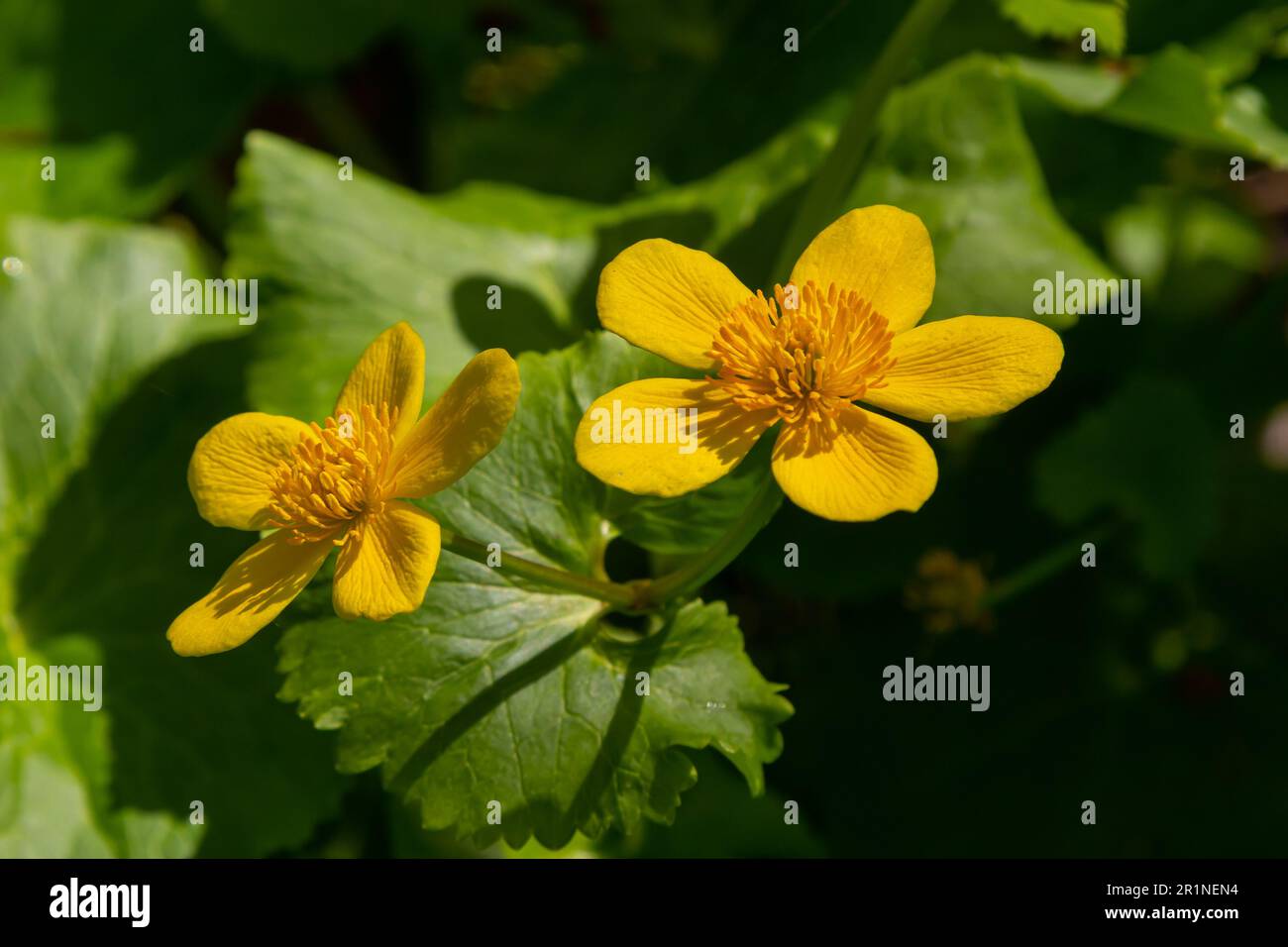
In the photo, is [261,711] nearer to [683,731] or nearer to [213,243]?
[683,731]

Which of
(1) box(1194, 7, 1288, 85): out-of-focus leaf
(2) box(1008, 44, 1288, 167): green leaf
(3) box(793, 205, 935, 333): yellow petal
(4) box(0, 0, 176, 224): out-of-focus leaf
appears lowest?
(3) box(793, 205, 935, 333): yellow petal

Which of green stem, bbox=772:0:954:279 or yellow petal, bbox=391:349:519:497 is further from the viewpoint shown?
green stem, bbox=772:0:954:279

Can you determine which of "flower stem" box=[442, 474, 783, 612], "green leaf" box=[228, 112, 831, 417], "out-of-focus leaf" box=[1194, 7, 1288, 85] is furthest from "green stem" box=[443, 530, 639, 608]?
"out-of-focus leaf" box=[1194, 7, 1288, 85]

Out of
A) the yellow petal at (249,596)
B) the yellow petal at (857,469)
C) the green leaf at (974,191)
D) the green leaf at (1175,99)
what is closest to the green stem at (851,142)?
the green leaf at (974,191)

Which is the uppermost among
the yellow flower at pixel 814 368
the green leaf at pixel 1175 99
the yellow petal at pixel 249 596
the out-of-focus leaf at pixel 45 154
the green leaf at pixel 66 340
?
the out-of-focus leaf at pixel 45 154

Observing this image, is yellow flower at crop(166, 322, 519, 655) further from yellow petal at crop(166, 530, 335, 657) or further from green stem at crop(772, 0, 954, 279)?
green stem at crop(772, 0, 954, 279)

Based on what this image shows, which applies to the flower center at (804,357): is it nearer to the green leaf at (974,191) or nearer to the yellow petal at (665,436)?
the yellow petal at (665,436)
